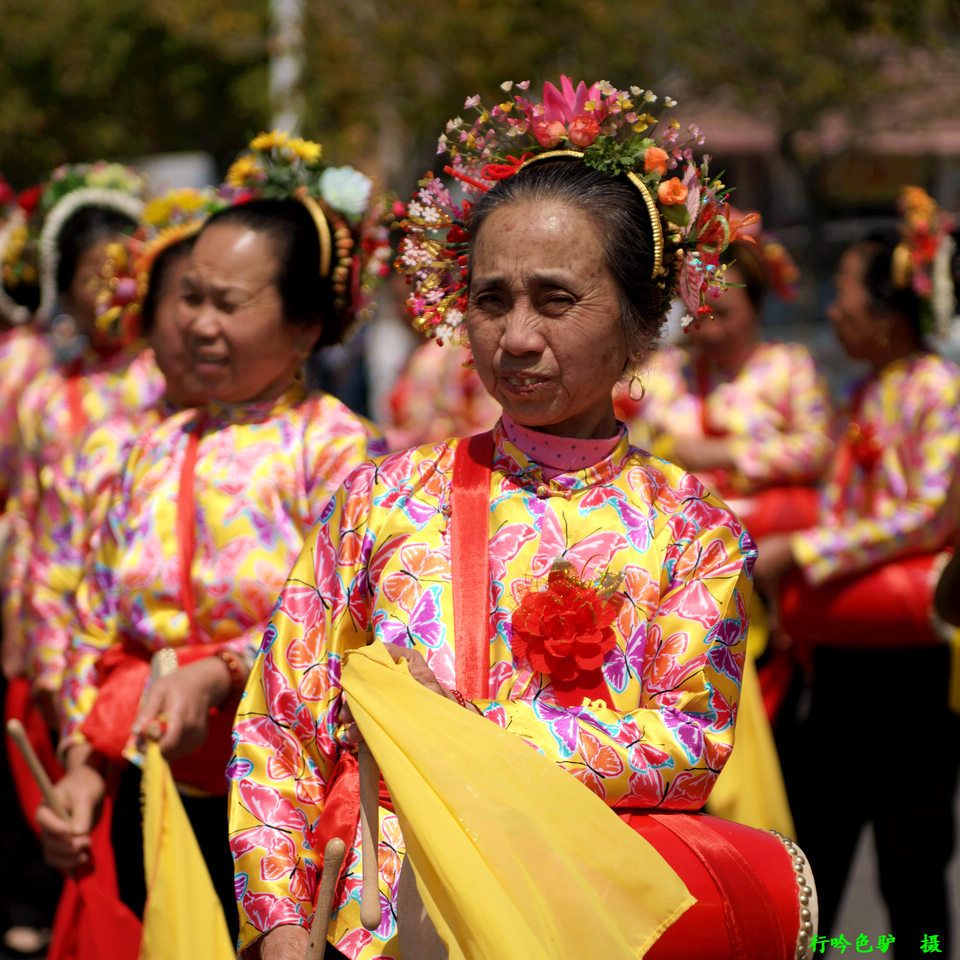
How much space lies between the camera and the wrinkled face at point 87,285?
531cm

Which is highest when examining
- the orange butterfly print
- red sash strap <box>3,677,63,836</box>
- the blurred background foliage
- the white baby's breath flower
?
the blurred background foliage

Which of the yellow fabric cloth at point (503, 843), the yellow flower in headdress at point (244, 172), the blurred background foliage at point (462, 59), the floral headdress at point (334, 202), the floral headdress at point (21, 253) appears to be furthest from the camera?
the blurred background foliage at point (462, 59)

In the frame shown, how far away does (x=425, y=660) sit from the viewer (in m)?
2.35

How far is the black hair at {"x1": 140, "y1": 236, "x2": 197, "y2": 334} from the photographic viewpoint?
409cm

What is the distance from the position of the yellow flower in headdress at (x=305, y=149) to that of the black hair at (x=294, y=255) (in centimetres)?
20

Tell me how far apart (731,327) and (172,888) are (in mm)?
3573

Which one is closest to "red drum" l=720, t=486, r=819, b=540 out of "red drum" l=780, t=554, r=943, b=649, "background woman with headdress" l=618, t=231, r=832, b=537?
"background woman with headdress" l=618, t=231, r=832, b=537

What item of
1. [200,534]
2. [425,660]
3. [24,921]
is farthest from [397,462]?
[24,921]

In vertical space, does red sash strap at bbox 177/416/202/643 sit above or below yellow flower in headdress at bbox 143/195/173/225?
below

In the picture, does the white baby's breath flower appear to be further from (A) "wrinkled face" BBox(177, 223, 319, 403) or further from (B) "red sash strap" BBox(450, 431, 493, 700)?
(B) "red sash strap" BBox(450, 431, 493, 700)

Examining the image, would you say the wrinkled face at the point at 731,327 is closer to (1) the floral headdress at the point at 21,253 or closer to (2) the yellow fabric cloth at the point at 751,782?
(2) the yellow fabric cloth at the point at 751,782

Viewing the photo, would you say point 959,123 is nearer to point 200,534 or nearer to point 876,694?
point 876,694

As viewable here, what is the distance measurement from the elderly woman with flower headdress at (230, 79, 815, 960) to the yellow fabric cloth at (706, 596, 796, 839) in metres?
1.94

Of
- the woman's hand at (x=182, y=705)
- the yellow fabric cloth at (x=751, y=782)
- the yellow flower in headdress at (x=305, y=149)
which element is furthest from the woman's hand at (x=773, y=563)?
the woman's hand at (x=182, y=705)
